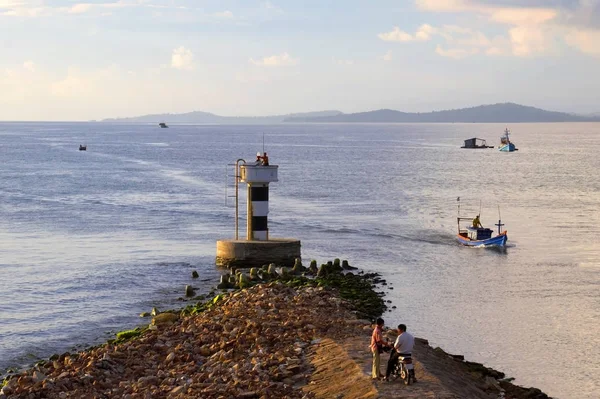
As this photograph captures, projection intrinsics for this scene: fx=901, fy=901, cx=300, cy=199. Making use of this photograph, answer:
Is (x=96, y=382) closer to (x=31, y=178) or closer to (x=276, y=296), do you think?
(x=276, y=296)

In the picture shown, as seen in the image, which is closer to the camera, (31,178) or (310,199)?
(310,199)

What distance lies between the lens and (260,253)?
119 feet

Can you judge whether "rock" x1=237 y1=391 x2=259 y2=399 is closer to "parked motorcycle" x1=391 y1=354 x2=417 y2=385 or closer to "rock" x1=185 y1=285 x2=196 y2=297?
"parked motorcycle" x1=391 y1=354 x2=417 y2=385

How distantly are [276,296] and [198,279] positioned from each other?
931 cm

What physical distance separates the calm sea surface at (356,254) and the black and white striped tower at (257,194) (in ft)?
7.92

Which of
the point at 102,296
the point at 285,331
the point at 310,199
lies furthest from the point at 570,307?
the point at 310,199

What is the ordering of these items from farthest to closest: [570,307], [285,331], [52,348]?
[570,307]
[52,348]
[285,331]

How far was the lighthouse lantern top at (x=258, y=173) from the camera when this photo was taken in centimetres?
3622

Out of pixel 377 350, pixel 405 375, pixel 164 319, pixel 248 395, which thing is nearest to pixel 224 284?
pixel 164 319

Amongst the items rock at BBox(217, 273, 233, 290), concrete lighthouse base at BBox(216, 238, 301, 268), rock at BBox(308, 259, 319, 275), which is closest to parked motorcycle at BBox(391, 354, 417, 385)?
rock at BBox(217, 273, 233, 290)

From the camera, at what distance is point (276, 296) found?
26375 millimetres

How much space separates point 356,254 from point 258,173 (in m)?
7.74

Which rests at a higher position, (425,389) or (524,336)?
(425,389)

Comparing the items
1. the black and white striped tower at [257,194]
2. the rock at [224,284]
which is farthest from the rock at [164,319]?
the black and white striped tower at [257,194]
